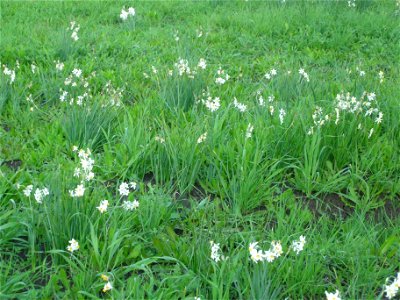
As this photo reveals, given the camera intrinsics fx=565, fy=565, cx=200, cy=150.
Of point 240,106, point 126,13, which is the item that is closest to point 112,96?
point 240,106

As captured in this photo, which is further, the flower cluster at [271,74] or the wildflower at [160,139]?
the flower cluster at [271,74]

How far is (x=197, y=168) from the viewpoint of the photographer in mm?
3246

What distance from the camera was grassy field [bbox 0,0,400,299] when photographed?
2.50 meters

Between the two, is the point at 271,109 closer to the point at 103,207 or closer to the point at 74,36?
the point at 103,207

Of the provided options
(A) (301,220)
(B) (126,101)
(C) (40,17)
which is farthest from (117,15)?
(A) (301,220)

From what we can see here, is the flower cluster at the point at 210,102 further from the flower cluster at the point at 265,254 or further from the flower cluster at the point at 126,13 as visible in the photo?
the flower cluster at the point at 126,13

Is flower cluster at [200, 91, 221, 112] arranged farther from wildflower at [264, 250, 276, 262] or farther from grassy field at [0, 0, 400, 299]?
wildflower at [264, 250, 276, 262]

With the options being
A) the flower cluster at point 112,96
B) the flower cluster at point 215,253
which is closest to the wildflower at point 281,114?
the flower cluster at point 112,96

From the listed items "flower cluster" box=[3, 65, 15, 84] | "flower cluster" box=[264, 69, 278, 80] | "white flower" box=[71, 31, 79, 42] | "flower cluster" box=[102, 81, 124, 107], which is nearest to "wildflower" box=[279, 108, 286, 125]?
"flower cluster" box=[264, 69, 278, 80]

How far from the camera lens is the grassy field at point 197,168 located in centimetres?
250

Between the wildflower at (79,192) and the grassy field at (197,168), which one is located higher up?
the wildflower at (79,192)

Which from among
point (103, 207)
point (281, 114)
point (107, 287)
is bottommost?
point (107, 287)

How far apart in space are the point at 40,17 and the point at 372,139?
409 cm

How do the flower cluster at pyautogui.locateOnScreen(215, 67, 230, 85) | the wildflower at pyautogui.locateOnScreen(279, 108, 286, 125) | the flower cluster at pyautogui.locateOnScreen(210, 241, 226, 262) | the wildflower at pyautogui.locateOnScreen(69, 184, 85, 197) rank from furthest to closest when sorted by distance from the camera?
the flower cluster at pyautogui.locateOnScreen(215, 67, 230, 85) < the wildflower at pyautogui.locateOnScreen(279, 108, 286, 125) < the wildflower at pyautogui.locateOnScreen(69, 184, 85, 197) < the flower cluster at pyautogui.locateOnScreen(210, 241, 226, 262)
